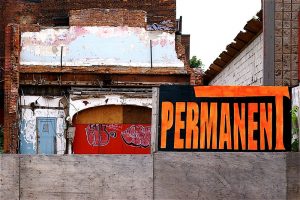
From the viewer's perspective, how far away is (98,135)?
75.3ft

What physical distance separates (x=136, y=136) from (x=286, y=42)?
1289 cm

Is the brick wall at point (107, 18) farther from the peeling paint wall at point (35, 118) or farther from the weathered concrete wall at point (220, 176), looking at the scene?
the weathered concrete wall at point (220, 176)

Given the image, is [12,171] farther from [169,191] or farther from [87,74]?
[87,74]

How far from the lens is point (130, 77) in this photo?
2328 centimetres

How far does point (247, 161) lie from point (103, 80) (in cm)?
1486

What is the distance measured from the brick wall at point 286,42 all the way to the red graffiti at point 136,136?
1258 centimetres

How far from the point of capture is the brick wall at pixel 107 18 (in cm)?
2391

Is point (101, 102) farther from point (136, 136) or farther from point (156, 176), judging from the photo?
point (156, 176)

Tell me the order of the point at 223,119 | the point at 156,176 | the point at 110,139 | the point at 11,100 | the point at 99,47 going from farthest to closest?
the point at 99,47
the point at 110,139
the point at 11,100
the point at 223,119
the point at 156,176

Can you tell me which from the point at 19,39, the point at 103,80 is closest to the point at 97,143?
the point at 103,80

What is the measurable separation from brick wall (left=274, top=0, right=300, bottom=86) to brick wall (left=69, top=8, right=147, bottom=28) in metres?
13.3

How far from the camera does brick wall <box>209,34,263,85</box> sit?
12.1 m

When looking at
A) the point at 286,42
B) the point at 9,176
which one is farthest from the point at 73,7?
the point at 9,176

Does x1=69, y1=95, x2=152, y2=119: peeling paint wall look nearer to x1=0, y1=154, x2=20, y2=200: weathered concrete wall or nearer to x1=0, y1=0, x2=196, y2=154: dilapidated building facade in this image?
x1=0, y1=0, x2=196, y2=154: dilapidated building facade
